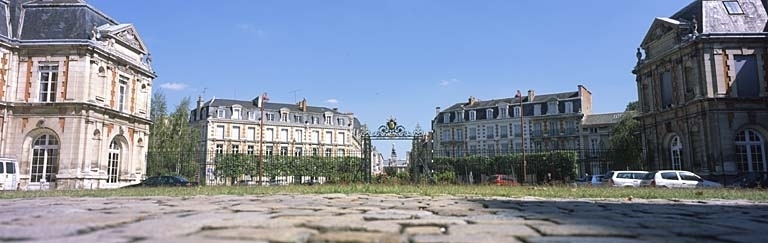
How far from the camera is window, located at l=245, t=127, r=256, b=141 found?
51625 millimetres

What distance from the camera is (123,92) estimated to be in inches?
854

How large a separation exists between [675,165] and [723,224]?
66.1ft

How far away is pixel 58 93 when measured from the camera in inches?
742

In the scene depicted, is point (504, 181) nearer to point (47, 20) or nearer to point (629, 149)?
point (629, 149)

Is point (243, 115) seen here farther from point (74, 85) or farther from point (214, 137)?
point (74, 85)

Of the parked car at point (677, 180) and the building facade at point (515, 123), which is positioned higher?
the building facade at point (515, 123)

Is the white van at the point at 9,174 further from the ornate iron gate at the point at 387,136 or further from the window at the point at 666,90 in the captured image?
the window at the point at 666,90

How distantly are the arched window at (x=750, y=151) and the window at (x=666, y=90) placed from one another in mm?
3140

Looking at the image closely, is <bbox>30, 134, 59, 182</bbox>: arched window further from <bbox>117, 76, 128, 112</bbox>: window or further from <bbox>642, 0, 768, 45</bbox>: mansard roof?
<bbox>642, 0, 768, 45</bbox>: mansard roof

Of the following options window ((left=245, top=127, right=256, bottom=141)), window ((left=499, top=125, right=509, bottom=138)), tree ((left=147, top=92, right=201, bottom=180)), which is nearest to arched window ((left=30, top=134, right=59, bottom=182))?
tree ((left=147, top=92, right=201, bottom=180))

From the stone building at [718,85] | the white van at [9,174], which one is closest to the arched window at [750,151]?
the stone building at [718,85]

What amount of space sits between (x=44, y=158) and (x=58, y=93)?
8.30 feet

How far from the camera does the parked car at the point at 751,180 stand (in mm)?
16469

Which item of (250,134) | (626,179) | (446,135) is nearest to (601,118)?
(446,135)
